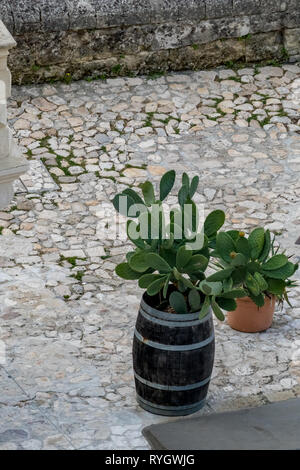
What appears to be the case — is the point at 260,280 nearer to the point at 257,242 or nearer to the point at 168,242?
the point at 257,242

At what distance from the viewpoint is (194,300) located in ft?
20.3

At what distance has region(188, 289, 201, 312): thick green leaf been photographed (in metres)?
6.16

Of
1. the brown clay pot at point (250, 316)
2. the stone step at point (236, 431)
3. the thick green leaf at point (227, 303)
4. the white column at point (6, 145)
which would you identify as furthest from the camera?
the brown clay pot at point (250, 316)

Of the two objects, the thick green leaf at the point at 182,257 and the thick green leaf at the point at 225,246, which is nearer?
the thick green leaf at the point at 182,257

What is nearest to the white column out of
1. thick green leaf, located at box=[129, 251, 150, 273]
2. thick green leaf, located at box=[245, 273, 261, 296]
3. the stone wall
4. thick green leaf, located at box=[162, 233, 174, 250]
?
thick green leaf, located at box=[129, 251, 150, 273]

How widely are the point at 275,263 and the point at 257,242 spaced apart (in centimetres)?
17

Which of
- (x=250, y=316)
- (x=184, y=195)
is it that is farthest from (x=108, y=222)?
(x=184, y=195)

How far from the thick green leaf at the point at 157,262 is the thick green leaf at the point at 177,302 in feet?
0.53

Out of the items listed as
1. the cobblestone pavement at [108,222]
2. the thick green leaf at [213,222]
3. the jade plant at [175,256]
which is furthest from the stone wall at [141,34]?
the thick green leaf at [213,222]

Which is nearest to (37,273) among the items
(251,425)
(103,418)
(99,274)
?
(99,274)

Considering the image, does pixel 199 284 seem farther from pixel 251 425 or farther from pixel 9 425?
pixel 9 425

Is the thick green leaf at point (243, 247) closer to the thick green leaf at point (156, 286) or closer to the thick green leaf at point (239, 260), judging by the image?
the thick green leaf at point (239, 260)

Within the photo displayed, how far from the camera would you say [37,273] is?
25.5 feet

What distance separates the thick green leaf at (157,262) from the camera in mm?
6016
